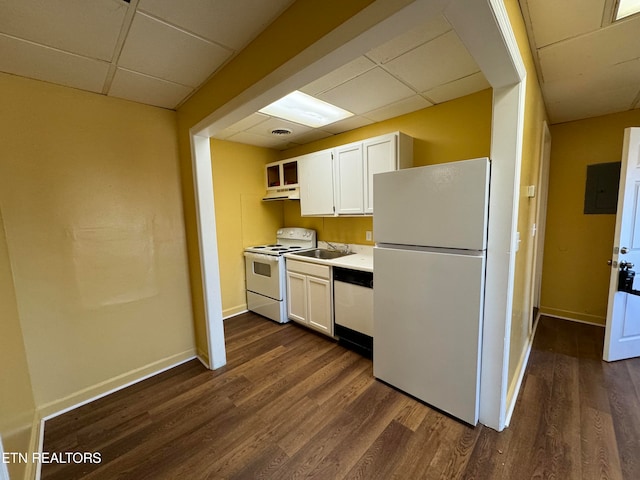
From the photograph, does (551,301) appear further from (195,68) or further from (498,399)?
(195,68)

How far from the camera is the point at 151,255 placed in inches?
88.4

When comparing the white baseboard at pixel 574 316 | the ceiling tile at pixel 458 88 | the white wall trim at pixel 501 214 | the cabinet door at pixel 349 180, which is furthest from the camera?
the white baseboard at pixel 574 316

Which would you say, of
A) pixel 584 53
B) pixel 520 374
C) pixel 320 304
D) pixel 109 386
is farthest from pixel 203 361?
pixel 584 53

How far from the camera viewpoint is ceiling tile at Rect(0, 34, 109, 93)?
142 cm

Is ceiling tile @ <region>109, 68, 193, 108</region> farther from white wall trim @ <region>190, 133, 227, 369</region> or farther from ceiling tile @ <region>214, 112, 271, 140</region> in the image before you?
ceiling tile @ <region>214, 112, 271, 140</region>

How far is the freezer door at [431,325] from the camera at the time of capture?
5.31 feet

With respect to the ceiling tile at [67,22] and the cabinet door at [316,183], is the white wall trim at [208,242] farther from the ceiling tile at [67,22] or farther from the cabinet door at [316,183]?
the cabinet door at [316,183]

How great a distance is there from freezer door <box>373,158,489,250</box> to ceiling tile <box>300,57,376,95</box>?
73 cm

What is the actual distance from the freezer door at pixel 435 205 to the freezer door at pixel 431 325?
0.36ft

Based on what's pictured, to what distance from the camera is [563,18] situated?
1374mm

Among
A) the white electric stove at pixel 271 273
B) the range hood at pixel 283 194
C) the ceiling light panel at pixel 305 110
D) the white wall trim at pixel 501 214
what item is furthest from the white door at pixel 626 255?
the range hood at pixel 283 194

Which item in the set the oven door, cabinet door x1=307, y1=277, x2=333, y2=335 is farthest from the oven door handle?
cabinet door x1=307, y1=277, x2=333, y2=335

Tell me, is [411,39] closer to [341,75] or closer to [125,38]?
[341,75]

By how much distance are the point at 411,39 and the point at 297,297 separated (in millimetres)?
2538
